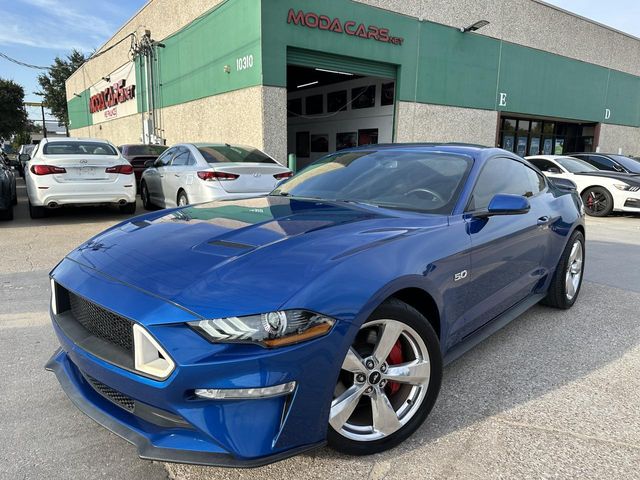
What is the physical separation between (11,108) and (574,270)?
61.2m

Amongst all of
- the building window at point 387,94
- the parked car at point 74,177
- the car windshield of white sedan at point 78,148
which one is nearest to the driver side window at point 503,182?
the parked car at point 74,177

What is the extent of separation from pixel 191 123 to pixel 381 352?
671 inches

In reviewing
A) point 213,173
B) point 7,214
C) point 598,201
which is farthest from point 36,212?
point 598,201

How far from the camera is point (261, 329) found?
1.68m

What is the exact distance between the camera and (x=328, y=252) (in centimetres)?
201

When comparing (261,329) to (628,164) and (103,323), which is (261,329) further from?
(628,164)

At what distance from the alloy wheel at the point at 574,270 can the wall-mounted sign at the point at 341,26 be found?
10828 millimetres

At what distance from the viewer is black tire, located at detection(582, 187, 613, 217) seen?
36.2ft

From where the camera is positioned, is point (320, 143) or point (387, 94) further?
point (320, 143)

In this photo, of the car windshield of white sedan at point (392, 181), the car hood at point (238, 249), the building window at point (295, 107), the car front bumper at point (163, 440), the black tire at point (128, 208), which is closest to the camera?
the car front bumper at point (163, 440)

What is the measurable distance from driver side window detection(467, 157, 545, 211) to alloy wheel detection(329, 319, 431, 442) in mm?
1094

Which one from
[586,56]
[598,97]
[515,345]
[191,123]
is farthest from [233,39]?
[598,97]

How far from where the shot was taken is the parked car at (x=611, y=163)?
12.0 m

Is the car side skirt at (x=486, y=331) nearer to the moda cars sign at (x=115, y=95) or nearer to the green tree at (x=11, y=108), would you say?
the moda cars sign at (x=115, y=95)
